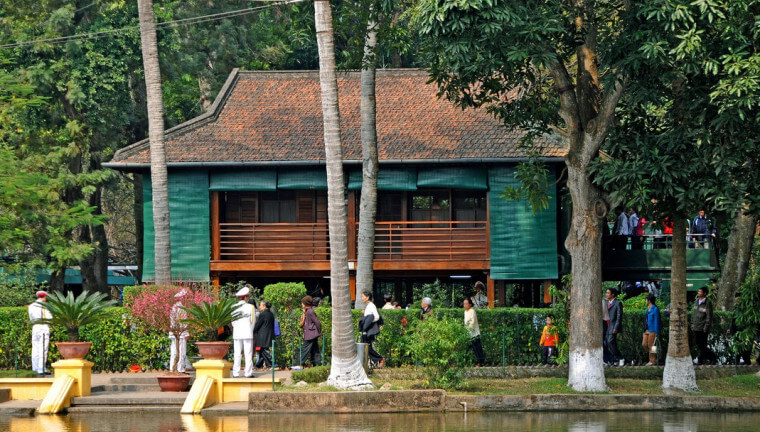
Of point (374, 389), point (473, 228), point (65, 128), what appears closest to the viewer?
point (374, 389)

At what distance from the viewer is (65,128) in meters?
35.2

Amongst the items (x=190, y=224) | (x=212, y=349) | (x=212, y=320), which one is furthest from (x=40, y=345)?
(x=190, y=224)

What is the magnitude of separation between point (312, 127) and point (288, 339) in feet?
30.3

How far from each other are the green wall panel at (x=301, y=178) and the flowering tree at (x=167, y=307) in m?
8.85

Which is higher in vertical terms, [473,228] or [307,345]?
[473,228]

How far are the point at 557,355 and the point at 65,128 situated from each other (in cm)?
1886

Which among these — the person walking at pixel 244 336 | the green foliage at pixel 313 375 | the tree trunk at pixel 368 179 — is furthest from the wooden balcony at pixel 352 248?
the person walking at pixel 244 336

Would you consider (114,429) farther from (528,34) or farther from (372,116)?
(372,116)

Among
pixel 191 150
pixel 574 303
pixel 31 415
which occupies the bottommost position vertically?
pixel 31 415

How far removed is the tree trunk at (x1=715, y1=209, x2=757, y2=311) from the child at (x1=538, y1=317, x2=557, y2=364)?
20.5ft

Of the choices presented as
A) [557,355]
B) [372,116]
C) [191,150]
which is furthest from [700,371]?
[191,150]

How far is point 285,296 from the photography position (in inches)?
958

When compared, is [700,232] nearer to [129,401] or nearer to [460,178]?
[460,178]

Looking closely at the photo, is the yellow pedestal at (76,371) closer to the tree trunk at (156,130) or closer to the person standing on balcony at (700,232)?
the tree trunk at (156,130)
